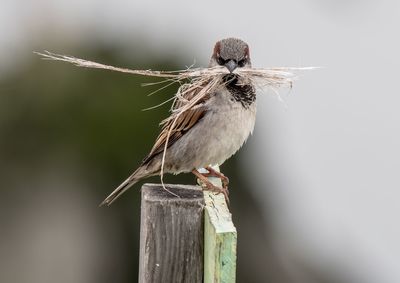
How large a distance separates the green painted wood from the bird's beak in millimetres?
869

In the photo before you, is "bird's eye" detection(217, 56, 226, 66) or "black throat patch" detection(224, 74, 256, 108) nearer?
"bird's eye" detection(217, 56, 226, 66)

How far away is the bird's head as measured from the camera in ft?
12.9

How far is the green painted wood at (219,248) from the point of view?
267 cm

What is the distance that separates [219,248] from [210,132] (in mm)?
1815

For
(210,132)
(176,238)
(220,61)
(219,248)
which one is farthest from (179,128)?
(219,248)

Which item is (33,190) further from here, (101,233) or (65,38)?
(65,38)

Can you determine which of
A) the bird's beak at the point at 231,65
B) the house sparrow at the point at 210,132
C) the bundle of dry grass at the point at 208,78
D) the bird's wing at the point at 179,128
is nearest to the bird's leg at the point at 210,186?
the house sparrow at the point at 210,132

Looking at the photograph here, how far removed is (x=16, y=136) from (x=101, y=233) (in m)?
0.98

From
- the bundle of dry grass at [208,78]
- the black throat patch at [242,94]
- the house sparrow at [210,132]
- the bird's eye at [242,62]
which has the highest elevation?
the bird's eye at [242,62]

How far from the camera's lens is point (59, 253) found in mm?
6918

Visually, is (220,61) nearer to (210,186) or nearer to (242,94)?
(242,94)

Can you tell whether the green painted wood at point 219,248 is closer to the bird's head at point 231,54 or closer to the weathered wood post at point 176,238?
the weathered wood post at point 176,238

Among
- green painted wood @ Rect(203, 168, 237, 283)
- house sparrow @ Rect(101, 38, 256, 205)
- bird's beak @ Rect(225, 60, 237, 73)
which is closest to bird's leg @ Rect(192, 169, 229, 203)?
house sparrow @ Rect(101, 38, 256, 205)

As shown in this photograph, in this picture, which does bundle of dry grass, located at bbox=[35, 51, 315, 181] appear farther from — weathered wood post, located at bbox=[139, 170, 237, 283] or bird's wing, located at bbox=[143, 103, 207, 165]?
bird's wing, located at bbox=[143, 103, 207, 165]
